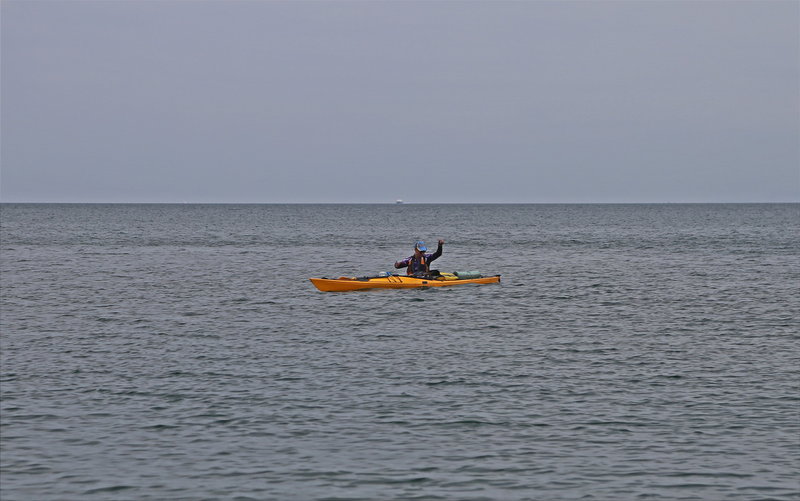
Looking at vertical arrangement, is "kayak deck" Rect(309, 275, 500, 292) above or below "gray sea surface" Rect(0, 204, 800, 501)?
above

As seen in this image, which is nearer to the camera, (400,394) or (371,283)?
(400,394)

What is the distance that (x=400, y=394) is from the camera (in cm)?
1883

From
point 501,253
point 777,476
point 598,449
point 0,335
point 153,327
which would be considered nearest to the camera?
point 777,476

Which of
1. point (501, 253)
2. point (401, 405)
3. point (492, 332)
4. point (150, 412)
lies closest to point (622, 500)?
point (401, 405)

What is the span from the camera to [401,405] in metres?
17.8

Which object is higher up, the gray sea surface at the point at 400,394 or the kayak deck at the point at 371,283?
the kayak deck at the point at 371,283

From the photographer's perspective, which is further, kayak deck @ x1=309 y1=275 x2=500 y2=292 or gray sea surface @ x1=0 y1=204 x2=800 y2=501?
kayak deck @ x1=309 y1=275 x2=500 y2=292

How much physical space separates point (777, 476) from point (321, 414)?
26.9ft

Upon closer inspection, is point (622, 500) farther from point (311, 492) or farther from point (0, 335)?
point (0, 335)

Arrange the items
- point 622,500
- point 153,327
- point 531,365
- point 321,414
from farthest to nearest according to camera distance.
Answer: point 153,327
point 531,365
point 321,414
point 622,500

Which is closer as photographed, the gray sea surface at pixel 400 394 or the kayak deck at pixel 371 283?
the gray sea surface at pixel 400 394

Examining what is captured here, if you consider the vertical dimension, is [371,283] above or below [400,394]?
above

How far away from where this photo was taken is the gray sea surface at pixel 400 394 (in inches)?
524

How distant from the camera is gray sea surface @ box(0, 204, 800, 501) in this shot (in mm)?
13312
